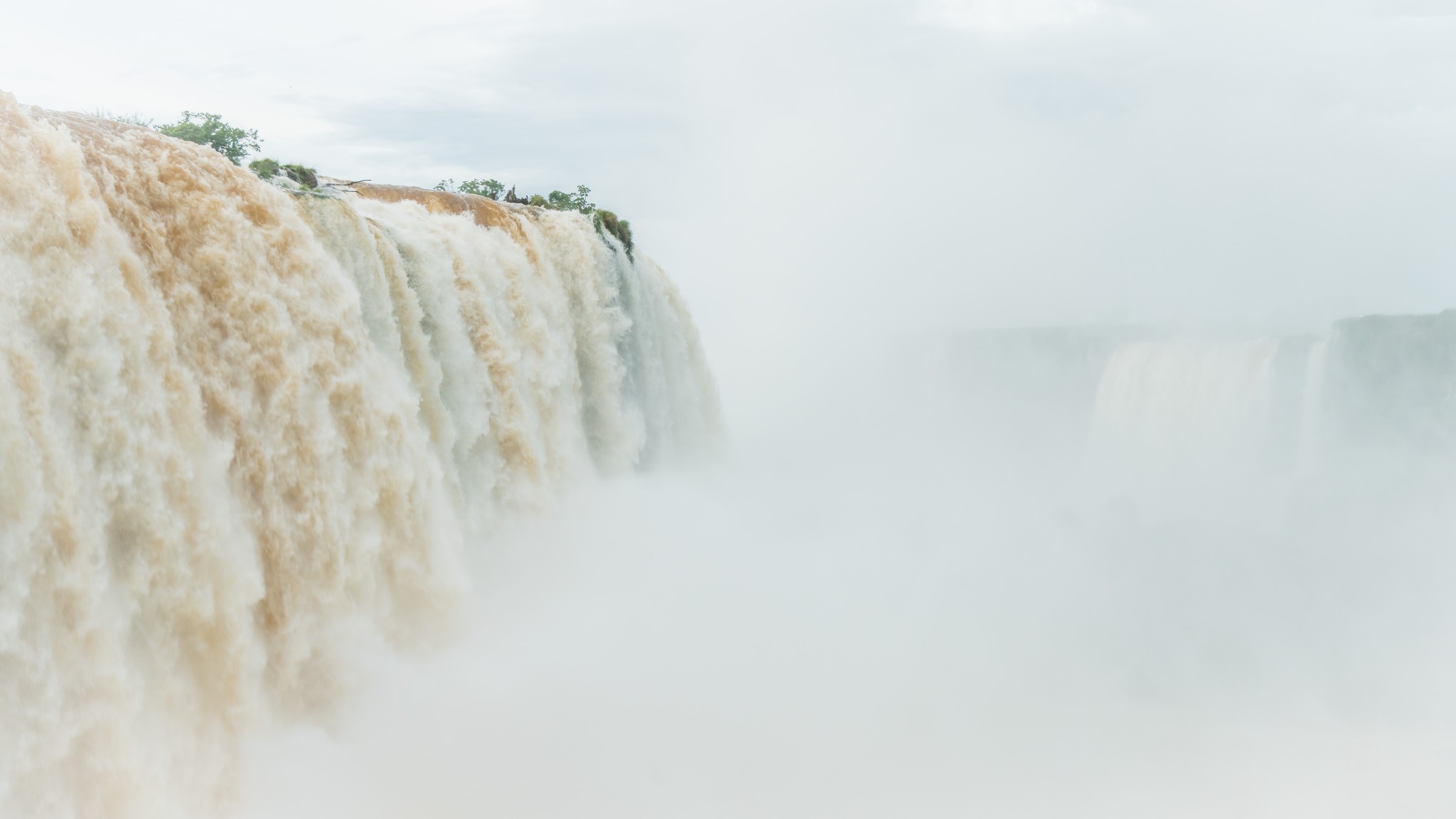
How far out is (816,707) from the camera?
820cm

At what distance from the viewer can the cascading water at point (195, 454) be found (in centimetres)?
486

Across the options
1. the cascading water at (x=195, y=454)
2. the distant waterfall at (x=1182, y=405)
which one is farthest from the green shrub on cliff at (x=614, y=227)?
the distant waterfall at (x=1182, y=405)

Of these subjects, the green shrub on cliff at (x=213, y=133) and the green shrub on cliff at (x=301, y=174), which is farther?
the green shrub on cliff at (x=213, y=133)

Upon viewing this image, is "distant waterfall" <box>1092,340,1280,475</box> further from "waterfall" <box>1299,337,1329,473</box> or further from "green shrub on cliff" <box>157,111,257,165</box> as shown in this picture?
"green shrub on cliff" <box>157,111,257,165</box>

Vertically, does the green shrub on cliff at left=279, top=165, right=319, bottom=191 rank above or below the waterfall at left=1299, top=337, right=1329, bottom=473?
above

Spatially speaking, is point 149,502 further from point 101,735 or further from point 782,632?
point 782,632

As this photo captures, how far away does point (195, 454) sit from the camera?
5.88 meters

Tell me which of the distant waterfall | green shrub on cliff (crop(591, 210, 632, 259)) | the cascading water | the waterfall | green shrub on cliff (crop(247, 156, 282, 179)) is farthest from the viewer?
the distant waterfall

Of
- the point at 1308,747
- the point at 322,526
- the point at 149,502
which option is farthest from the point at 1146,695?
the point at 149,502

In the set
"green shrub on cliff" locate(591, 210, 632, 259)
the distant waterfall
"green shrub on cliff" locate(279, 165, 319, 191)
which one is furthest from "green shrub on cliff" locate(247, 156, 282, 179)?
the distant waterfall

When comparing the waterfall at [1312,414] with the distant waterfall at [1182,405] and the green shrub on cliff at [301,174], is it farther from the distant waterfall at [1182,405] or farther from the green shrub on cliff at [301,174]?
the green shrub on cliff at [301,174]

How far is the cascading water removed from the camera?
486cm

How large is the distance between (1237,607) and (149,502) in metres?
11.0

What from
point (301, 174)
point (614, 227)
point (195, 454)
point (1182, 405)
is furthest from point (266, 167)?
point (1182, 405)
